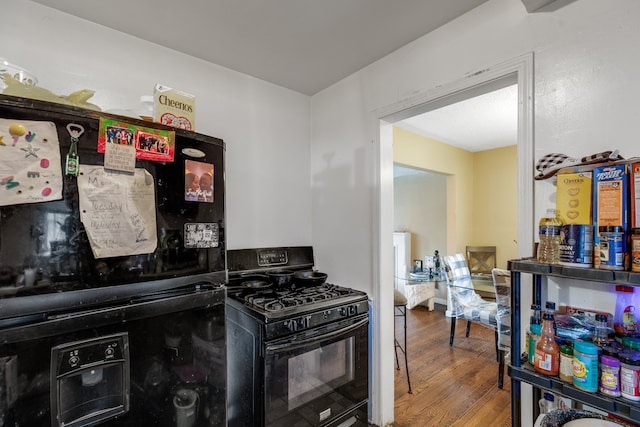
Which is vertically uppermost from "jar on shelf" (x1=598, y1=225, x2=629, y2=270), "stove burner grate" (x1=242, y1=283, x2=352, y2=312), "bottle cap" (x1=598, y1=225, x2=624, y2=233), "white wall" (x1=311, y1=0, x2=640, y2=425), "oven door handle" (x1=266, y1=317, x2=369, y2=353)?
→ "white wall" (x1=311, y1=0, x2=640, y2=425)

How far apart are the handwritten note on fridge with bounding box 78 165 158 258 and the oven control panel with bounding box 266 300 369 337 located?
2.18 ft

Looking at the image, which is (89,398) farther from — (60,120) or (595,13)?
(595,13)

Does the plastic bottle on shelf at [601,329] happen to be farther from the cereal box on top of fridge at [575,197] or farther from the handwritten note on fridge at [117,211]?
the handwritten note on fridge at [117,211]

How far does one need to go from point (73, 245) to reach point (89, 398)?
47 centimetres

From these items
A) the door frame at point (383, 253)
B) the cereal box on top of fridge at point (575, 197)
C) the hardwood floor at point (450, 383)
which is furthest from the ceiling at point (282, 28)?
the hardwood floor at point (450, 383)

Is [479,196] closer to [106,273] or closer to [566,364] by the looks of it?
[566,364]

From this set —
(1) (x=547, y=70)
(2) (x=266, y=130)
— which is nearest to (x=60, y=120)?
(2) (x=266, y=130)

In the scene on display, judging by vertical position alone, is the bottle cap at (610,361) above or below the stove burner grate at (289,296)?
above

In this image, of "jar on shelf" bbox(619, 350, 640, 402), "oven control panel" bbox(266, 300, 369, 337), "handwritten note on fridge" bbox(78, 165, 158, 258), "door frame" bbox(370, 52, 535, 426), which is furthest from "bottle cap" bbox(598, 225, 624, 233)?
"handwritten note on fridge" bbox(78, 165, 158, 258)

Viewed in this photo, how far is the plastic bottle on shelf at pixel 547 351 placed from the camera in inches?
40.3

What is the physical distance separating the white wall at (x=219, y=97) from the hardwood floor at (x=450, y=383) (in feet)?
5.00

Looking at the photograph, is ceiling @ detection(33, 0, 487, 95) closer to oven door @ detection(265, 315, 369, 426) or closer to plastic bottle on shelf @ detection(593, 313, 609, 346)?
plastic bottle on shelf @ detection(593, 313, 609, 346)

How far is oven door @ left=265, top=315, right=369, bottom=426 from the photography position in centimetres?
138

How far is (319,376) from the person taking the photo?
155 cm
